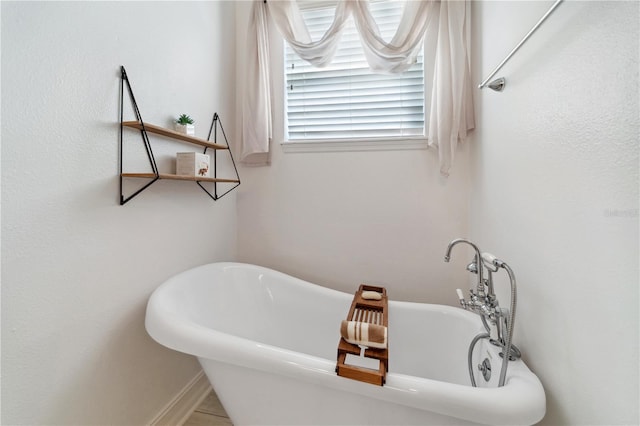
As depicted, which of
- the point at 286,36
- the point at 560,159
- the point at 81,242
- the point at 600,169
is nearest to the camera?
the point at 600,169

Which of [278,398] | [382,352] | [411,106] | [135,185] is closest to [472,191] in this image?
[411,106]

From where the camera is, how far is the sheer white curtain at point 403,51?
4.74 ft

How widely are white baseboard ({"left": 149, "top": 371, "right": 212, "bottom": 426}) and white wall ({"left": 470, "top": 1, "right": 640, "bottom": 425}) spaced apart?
1.51 metres

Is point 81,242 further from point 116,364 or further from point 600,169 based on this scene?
point 600,169

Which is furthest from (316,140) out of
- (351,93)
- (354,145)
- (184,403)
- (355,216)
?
(184,403)

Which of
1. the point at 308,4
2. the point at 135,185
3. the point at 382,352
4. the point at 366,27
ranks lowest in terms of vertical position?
the point at 382,352

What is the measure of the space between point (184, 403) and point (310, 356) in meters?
0.98

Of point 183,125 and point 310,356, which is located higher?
point 183,125

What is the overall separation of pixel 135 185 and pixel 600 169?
4.90ft

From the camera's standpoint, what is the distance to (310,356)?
0.80 metres

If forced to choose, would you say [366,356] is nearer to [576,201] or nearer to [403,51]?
[576,201]

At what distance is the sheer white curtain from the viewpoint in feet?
4.74

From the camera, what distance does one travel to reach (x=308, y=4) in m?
1.72

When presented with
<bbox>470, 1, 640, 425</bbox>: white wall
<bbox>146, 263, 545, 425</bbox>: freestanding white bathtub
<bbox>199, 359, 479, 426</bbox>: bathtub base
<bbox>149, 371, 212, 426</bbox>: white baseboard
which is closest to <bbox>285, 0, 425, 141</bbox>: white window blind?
<bbox>470, 1, 640, 425</bbox>: white wall
